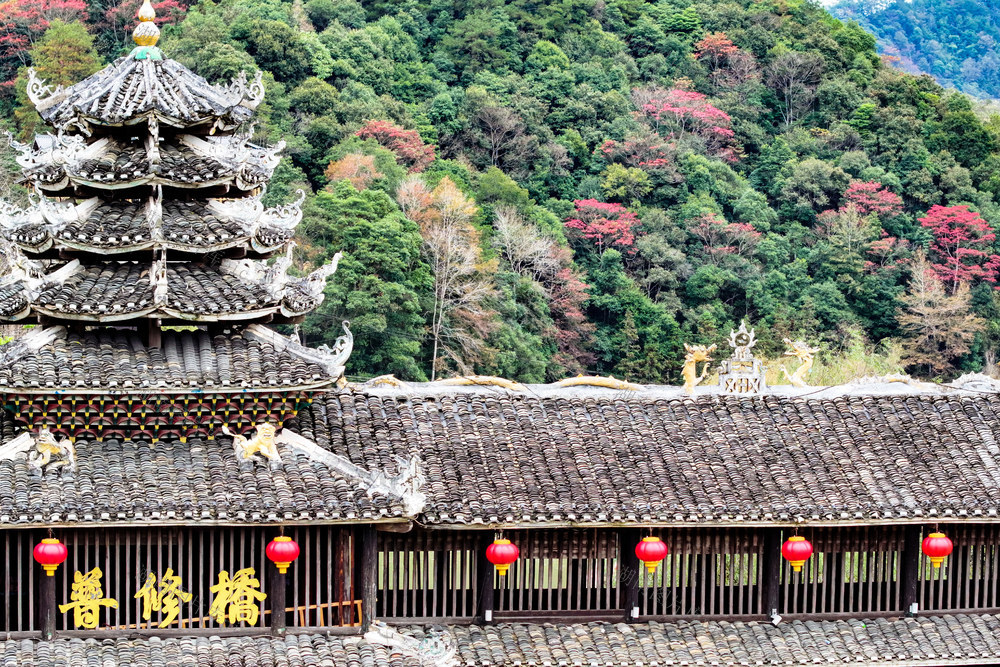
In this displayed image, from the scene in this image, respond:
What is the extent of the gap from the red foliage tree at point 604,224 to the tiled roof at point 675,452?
150ft

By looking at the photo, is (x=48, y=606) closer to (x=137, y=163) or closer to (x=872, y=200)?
(x=137, y=163)

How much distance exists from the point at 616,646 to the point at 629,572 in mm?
1242

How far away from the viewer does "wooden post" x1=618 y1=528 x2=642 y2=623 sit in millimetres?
21703

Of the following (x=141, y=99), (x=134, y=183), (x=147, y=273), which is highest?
(x=141, y=99)

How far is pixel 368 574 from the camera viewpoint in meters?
20.5

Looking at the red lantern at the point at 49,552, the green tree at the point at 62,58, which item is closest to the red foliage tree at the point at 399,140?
the green tree at the point at 62,58

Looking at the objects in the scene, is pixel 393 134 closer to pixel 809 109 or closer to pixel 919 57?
pixel 809 109

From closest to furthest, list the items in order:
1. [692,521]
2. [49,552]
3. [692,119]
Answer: [49,552] → [692,521] → [692,119]

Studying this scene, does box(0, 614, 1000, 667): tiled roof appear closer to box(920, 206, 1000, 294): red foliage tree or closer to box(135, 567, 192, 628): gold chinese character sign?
box(135, 567, 192, 628): gold chinese character sign

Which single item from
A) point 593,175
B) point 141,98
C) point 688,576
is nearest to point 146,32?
point 141,98

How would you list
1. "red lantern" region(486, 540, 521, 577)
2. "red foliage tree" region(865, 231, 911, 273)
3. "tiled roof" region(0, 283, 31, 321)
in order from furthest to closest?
1. "red foliage tree" region(865, 231, 911, 273)
2. "red lantern" region(486, 540, 521, 577)
3. "tiled roof" region(0, 283, 31, 321)

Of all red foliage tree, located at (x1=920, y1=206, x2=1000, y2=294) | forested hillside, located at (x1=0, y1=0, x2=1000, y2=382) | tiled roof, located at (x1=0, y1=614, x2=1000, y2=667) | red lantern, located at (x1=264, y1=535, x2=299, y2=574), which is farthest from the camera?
red foliage tree, located at (x1=920, y1=206, x2=1000, y2=294)

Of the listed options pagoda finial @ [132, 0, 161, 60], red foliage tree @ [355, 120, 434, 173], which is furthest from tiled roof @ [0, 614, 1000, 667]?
red foliage tree @ [355, 120, 434, 173]

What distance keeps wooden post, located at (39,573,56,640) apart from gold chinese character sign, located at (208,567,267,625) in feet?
6.68
